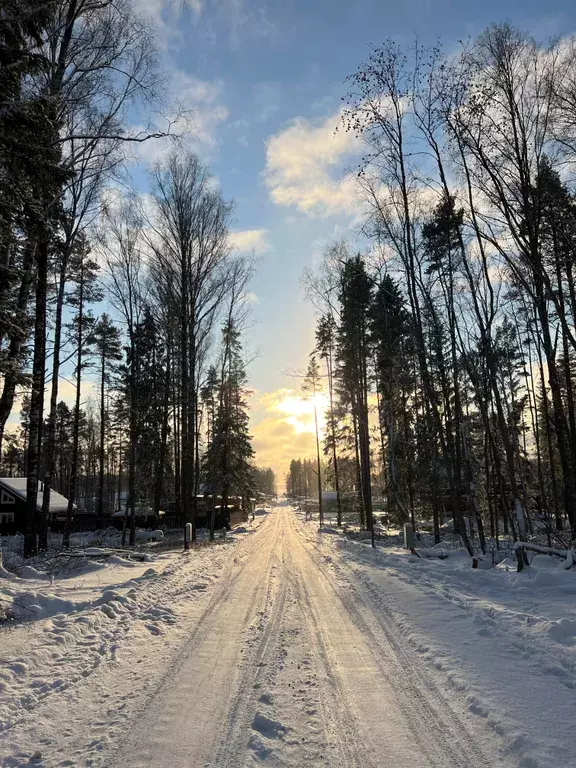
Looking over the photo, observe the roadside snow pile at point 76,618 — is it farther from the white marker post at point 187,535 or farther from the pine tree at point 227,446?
the pine tree at point 227,446

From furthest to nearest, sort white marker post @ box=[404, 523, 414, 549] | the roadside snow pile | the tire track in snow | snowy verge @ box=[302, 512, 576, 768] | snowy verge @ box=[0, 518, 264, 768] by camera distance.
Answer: white marker post @ box=[404, 523, 414, 549], the roadside snow pile, snowy verge @ box=[0, 518, 264, 768], snowy verge @ box=[302, 512, 576, 768], the tire track in snow

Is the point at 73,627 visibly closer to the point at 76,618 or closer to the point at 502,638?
the point at 76,618

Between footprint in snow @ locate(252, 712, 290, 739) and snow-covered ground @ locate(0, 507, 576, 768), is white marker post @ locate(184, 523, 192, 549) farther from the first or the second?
footprint in snow @ locate(252, 712, 290, 739)

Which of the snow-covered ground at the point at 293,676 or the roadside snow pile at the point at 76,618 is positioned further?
the roadside snow pile at the point at 76,618

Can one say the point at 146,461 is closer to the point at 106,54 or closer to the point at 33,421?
the point at 33,421

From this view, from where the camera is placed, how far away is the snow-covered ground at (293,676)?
312 cm

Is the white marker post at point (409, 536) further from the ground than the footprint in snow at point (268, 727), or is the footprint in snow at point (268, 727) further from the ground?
the footprint in snow at point (268, 727)

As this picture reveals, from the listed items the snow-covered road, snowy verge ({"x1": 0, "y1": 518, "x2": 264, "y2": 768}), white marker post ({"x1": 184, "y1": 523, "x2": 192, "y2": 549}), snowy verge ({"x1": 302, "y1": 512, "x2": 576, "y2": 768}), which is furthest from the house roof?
the snow-covered road

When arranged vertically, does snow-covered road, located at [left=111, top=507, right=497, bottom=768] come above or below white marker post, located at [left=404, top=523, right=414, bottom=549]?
above

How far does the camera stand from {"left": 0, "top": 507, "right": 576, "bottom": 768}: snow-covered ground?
3121mm

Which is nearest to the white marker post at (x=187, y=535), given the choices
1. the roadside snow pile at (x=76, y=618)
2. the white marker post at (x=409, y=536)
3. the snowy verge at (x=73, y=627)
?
the roadside snow pile at (x=76, y=618)

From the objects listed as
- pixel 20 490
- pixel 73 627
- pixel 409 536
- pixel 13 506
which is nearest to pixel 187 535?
pixel 409 536

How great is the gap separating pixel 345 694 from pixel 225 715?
42.5 inches

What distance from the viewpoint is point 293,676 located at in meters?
4.41
